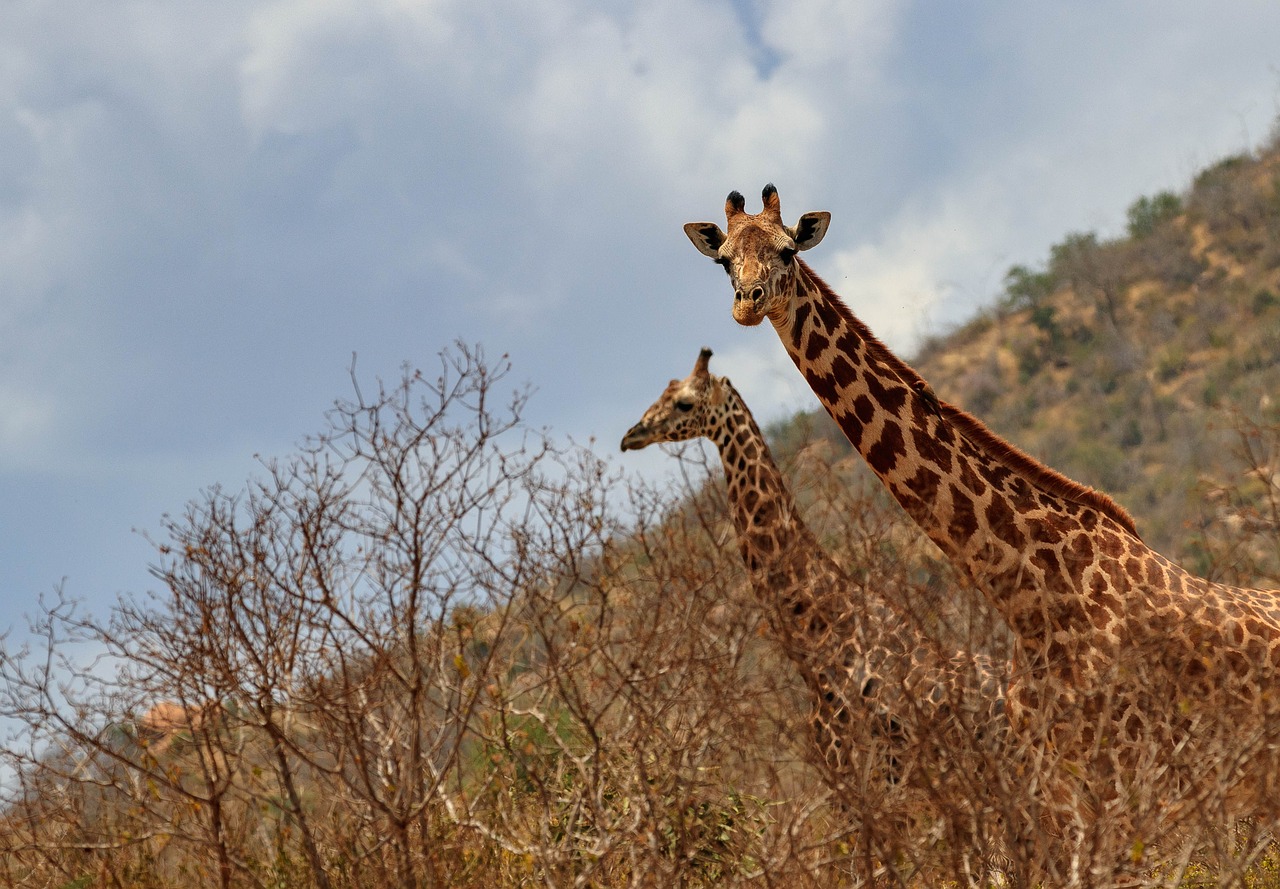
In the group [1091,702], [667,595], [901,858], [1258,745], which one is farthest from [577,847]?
[1258,745]

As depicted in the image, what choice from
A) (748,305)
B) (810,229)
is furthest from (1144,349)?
(748,305)

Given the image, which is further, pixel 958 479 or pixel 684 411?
pixel 684 411

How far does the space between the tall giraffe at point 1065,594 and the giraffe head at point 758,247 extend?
0.4 inches

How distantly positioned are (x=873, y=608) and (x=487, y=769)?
2.89m

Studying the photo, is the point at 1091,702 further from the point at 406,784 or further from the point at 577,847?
the point at 406,784

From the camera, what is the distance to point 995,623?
6289 millimetres

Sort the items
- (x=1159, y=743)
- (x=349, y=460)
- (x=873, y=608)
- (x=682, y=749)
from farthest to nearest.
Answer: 1. (x=349, y=460)
2. (x=873, y=608)
3. (x=682, y=749)
4. (x=1159, y=743)

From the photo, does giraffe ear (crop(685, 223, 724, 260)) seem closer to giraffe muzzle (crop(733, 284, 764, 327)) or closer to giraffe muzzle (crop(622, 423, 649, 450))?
giraffe muzzle (crop(733, 284, 764, 327))

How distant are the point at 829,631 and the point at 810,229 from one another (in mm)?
2164

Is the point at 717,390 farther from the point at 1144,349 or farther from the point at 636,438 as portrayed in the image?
the point at 1144,349

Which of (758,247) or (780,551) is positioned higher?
(758,247)

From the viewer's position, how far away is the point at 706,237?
7.46 metres

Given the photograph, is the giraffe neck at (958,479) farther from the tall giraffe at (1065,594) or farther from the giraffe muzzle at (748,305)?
the giraffe muzzle at (748,305)

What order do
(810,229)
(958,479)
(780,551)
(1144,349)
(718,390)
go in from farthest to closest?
1. (1144,349)
2. (718,390)
3. (780,551)
4. (810,229)
5. (958,479)
